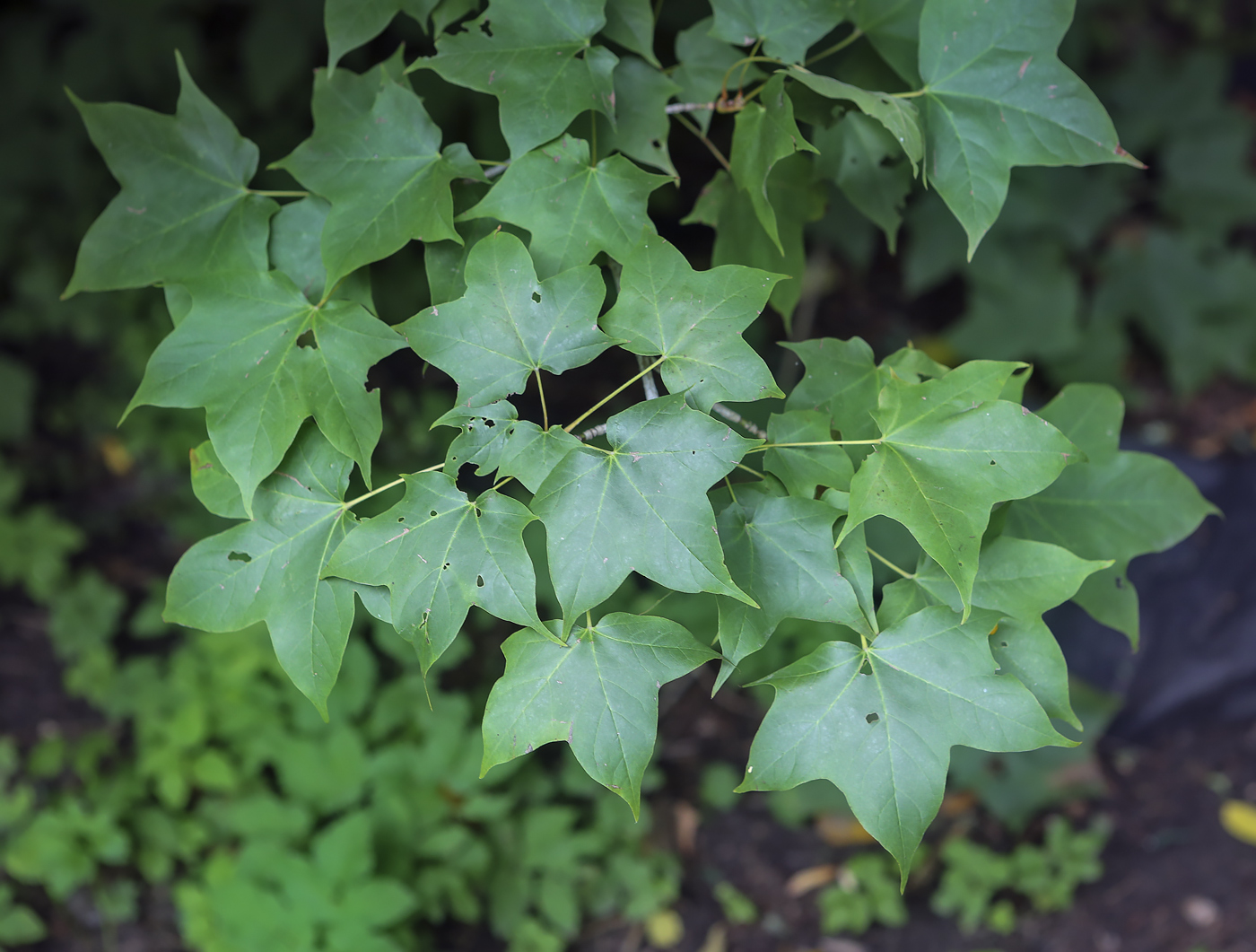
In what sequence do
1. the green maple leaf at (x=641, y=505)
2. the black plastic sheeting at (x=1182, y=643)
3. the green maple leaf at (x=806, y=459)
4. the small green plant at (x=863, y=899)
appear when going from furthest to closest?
the black plastic sheeting at (x=1182, y=643)
the small green plant at (x=863, y=899)
the green maple leaf at (x=806, y=459)
the green maple leaf at (x=641, y=505)

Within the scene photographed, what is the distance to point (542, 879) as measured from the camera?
2.70 meters

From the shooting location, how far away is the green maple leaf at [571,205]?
3.64ft

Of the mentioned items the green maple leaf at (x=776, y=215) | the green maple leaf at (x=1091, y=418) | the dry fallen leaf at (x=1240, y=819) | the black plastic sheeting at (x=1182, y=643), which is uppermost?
the green maple leaf at (x=776, y=215)

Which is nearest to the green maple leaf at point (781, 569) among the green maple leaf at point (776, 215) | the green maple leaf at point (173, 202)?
the green maple leaf at point (776, 215)

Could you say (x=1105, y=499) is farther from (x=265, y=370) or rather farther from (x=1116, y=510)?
(x=265, y=370)

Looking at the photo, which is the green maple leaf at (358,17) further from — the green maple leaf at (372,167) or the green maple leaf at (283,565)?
the green maple leaf at (283,565)

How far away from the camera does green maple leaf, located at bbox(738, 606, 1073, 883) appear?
1.10 m

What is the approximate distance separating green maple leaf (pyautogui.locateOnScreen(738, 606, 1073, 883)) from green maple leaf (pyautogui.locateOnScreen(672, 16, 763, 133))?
0.78 meters

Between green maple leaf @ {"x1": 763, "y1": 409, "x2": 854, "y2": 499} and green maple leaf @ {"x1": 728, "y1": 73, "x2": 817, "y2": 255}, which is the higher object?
green maple leaf @ {"x1": 728, "y1": 73, "x2": 817, "y2": 255}

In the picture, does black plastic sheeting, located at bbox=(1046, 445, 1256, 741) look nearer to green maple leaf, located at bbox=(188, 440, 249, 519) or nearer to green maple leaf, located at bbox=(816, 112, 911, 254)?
green maple leaf, located at bbox=(816, 112, 911, 254)

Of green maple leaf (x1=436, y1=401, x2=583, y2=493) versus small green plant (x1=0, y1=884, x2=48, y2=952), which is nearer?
green maple leaf (x1=436, y1=401, x2=583, y2=493)

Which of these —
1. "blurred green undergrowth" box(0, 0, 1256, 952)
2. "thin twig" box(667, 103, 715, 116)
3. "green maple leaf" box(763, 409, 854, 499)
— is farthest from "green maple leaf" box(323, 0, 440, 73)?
"blurred green undergrowth" box(0, 0, 1256, 952)

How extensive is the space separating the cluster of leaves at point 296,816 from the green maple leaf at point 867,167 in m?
1.87

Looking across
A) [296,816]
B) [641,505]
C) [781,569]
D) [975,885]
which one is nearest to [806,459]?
[781,569]
